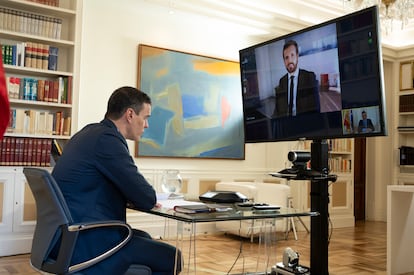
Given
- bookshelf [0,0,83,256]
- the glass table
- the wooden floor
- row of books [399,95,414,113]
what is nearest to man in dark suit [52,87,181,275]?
the glass table

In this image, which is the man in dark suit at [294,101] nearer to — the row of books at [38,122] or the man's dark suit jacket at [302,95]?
the man's dark suit jacket at [302,95]

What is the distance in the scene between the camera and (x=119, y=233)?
2004mm

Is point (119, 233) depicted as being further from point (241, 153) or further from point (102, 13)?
point (241, 153)

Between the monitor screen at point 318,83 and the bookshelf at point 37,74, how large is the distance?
226 centimetres

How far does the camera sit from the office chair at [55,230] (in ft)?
5.86

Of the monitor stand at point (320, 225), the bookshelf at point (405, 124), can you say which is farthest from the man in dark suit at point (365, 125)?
the bookshelf at point (405, 124)

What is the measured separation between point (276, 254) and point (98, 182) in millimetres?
3067

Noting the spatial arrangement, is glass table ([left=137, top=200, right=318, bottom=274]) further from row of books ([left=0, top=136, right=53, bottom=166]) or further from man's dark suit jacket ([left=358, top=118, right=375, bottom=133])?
row of books ([left=0, top=136, right=53, bottom=166])

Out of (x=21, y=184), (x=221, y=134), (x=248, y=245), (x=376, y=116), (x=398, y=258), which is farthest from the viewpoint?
(x=221, y=134)

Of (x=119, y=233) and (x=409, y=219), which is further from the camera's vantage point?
(x=409, y=219)

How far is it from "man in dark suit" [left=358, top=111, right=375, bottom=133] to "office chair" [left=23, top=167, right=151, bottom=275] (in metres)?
1.31

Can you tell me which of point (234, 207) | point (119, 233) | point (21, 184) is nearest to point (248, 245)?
point (21, 184)

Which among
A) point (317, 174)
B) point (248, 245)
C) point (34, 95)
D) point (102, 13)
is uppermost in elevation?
point (102, 13)

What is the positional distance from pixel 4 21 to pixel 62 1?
688mm
